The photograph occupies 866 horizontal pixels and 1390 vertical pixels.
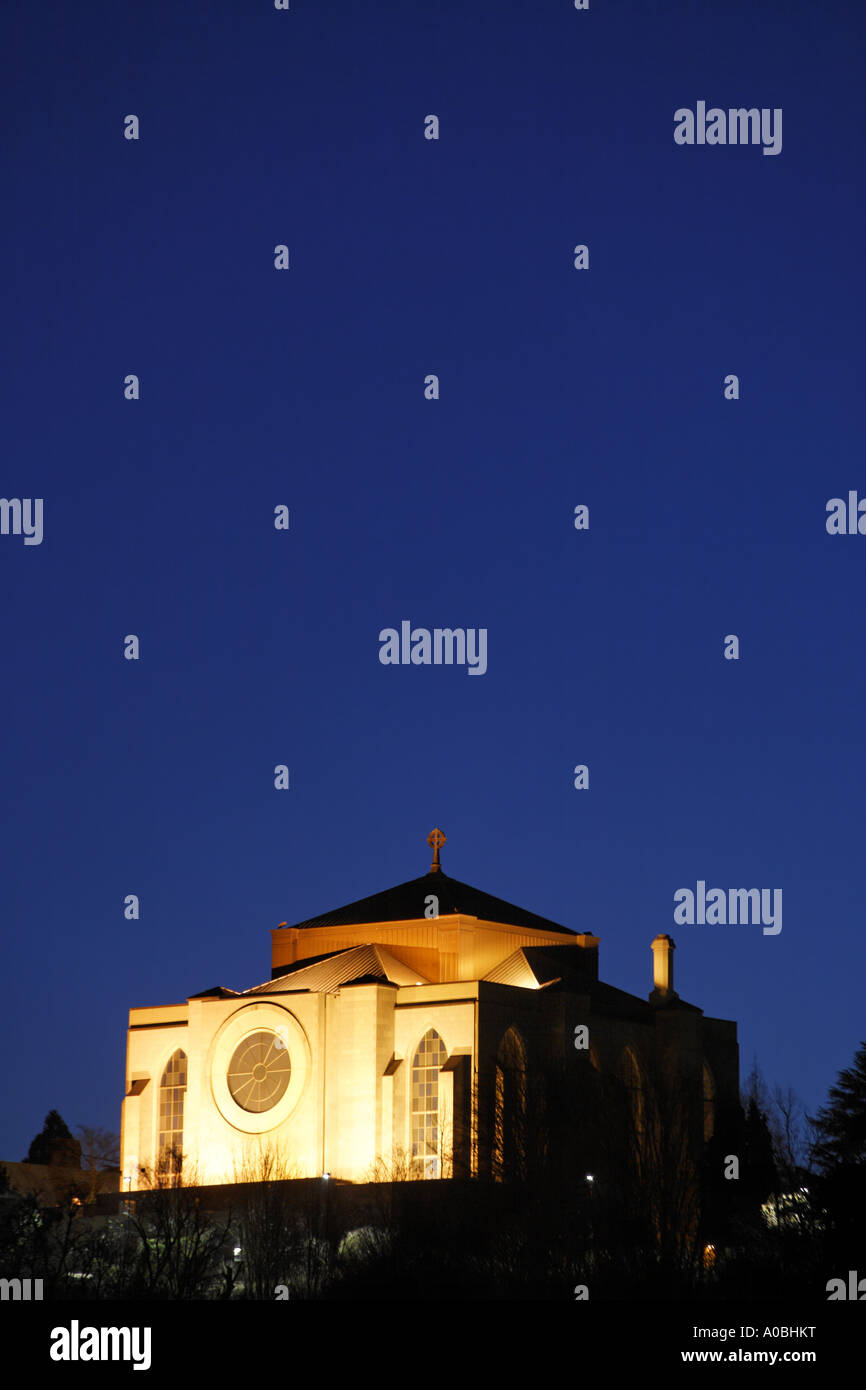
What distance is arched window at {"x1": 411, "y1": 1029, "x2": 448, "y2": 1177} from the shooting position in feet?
251

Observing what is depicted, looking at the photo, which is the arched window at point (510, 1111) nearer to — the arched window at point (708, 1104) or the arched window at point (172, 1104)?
the arched window at point (708, 1104)

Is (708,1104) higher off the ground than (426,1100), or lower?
higher

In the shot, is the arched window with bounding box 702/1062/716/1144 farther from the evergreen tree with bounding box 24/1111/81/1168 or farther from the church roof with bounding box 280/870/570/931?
the evergreen tree with bounding box 24/1111/81/1168

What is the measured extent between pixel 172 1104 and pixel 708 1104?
841 inches

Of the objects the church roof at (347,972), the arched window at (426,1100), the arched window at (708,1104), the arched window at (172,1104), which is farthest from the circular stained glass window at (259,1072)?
the arched window at (708,1104)

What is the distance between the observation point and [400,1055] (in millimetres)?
78688

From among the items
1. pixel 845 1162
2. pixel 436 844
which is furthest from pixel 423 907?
pixel 845 1162

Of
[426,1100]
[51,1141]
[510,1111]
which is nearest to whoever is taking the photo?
[510,1111]

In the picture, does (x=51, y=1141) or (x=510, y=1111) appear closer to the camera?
(x=510, y=1111)

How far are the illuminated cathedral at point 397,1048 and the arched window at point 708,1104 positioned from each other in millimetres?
81

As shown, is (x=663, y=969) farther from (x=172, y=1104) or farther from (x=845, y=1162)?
(x=845, y=1162)

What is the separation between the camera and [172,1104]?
8381 cm

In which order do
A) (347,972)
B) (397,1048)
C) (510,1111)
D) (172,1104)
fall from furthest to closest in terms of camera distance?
(172,1104) → (347,972) → (397,1048) → (510,1111)
